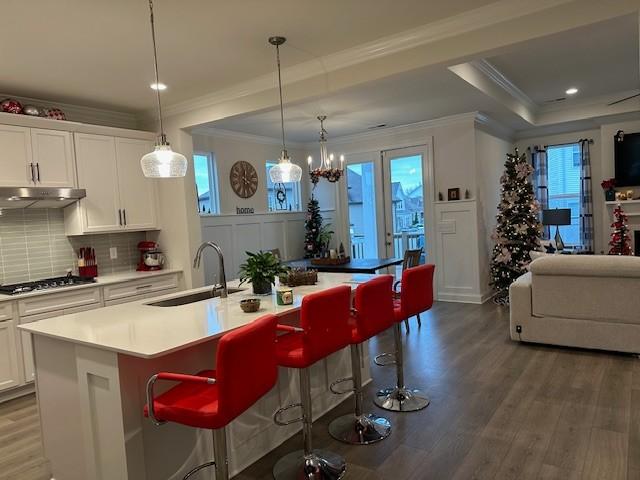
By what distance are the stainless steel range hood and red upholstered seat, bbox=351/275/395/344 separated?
10.4ft

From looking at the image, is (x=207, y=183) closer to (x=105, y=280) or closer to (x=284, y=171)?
(x=105, y=280)

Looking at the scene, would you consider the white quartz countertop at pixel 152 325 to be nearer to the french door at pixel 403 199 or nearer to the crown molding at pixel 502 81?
the crown molding at pixel 502 81

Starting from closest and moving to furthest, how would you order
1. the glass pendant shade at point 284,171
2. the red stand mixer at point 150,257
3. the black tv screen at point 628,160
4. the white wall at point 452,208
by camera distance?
the glass pendant shade at point 284,171
the red stand mixer at point 150,257
the white wall at point 452,208
the black tv screen at point 628,160

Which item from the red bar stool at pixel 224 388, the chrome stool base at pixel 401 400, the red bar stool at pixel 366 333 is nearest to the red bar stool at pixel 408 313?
the chrome stool base at pixel 401 400

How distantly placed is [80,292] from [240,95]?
8.09ft

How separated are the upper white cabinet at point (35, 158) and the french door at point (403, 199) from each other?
15.3 ft

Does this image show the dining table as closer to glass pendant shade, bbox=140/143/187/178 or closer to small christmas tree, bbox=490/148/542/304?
small christmas tree, bbox=490/148/542/304

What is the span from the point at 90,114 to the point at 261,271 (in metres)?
3.24

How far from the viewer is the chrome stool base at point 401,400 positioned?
3.27 m

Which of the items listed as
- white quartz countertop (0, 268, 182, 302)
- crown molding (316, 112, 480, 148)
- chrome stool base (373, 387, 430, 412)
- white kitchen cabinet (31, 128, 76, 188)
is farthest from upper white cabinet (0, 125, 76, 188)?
crown molding (316, 112, 480, 148)

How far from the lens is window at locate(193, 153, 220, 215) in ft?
20.9

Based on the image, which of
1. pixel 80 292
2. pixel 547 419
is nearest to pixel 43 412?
pixel 80 292

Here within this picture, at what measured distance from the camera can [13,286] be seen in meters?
4.12

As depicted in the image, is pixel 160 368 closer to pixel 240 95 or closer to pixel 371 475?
pixel 371 475
